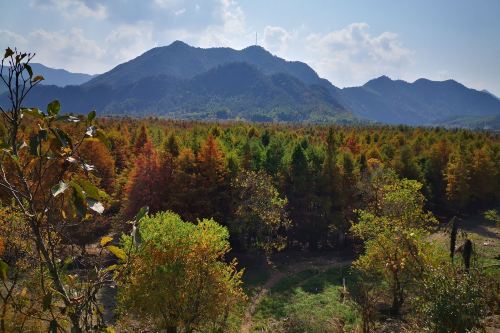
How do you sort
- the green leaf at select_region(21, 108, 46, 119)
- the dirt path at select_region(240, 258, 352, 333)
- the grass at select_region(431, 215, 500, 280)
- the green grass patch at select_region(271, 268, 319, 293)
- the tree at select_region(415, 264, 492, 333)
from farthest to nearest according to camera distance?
the grass at select_region(431, 215, 500, 280)
the green grass patch at select_region(271, 268, 319, 293)
the dirt path at select_region(240, 258, 352, 333)
the tree at select_region(415, 264, 492, 333)
the green leaf at select_region(21, 108, 46, 119)

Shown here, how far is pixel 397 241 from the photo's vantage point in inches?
1152

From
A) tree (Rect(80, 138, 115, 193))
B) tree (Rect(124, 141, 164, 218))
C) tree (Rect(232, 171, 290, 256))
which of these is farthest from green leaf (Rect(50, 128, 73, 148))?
tree (Rect(80, 138, 115, 193))

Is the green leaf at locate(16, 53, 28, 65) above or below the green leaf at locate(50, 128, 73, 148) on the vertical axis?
above

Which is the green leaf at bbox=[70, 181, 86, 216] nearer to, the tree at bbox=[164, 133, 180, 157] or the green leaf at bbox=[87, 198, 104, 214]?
the green leaf at bbox=[87, 198, 104, 214]

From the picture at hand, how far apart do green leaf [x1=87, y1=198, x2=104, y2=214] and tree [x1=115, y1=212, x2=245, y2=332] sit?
20899 millimetres

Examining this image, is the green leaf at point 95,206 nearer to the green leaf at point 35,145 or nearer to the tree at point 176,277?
the green leaf at point 35,145

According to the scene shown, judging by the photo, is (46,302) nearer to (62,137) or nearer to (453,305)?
(62,137)

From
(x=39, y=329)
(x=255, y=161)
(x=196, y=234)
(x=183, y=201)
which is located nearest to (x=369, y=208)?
(x=255, y=161)

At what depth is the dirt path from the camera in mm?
33656

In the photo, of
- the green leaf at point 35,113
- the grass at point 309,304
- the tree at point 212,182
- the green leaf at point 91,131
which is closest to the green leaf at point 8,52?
the green leaf at point 35,113

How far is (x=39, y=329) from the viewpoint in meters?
19.4

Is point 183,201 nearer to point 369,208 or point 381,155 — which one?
point 369,208

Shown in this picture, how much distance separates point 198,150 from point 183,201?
8.16m

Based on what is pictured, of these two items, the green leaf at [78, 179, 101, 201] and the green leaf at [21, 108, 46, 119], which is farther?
the green leaf at [21, 108, 46, 119]
